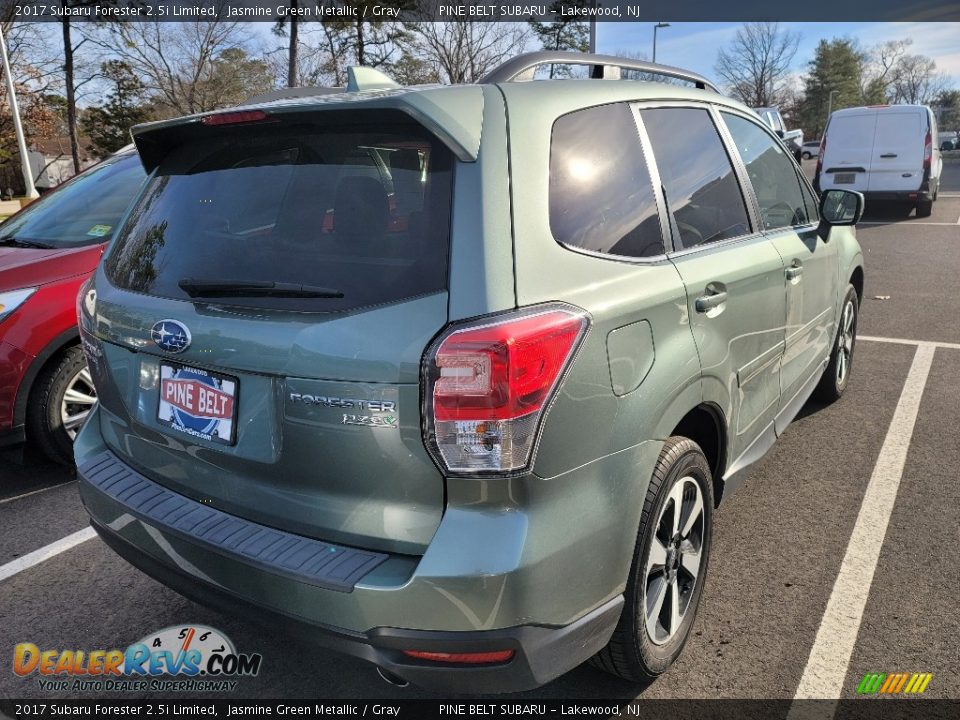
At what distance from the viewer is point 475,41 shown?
3253 centimetres

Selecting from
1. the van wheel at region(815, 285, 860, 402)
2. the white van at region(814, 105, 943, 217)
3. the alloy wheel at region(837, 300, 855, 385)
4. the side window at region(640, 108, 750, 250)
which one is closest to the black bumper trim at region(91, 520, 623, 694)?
the side window at region(640, 108, 750, 250)

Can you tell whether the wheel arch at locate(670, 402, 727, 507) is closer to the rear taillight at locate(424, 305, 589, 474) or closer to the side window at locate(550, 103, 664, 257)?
the side window at locate(550, 103, 664, 257)

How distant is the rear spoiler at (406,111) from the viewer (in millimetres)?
1929

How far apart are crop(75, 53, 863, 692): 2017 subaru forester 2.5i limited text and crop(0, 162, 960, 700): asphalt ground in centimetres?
27

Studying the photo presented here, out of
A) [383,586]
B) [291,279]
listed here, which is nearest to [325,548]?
[383,586]

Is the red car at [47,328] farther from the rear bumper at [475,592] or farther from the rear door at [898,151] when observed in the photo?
the rear door at [898,151]

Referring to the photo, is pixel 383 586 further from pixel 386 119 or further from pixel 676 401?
pixel 386 119

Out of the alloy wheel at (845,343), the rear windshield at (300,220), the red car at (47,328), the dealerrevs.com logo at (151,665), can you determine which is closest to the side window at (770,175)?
the alloy wheel at (845,343)

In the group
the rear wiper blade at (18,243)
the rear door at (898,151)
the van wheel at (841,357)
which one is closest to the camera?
the rear wiper blade at (18,243)

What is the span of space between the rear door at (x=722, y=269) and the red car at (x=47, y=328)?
10.5 ft

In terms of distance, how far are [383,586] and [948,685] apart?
1847mm

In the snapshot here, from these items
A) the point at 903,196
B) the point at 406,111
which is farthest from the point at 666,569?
the point at 903,196

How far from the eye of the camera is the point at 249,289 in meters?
2.09

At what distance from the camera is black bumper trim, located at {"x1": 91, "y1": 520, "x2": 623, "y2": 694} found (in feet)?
5.98
